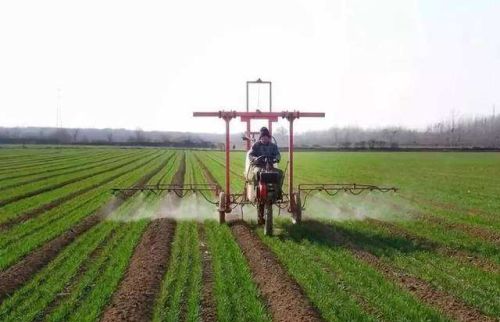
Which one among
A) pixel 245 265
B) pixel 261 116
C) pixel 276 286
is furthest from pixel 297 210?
pixel 276 286

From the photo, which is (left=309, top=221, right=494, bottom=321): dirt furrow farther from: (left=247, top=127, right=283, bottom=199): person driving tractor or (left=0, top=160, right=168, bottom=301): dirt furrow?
(left=0, top=160, right=168, bottom=301): dirt furrow

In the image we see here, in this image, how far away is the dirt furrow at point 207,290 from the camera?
6.02 m

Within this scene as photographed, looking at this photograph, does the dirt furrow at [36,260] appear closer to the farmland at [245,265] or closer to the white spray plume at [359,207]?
the farmland at [245,265]

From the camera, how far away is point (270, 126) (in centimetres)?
1266

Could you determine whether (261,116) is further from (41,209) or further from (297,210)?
(41,209)

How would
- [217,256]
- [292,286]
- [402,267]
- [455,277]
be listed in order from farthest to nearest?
[217,256], [402,267], [455,277], [292,286]

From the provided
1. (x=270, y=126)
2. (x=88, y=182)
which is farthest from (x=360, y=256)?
(x=88, y=182)

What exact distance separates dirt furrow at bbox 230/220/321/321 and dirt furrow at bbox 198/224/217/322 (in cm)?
63

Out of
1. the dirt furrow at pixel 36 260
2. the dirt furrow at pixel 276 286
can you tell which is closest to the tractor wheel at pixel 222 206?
the dirt furrow at pixel 276 286

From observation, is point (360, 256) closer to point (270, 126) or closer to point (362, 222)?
point (362, 222)

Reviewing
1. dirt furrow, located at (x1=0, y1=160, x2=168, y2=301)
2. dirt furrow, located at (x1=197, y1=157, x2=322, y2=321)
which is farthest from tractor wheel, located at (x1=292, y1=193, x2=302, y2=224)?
dirt furrow, located at (x1=0, y1=160, x2=168, y2=301)

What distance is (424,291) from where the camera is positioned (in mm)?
6840

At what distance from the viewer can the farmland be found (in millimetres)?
6188

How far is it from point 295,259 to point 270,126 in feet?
15.7
